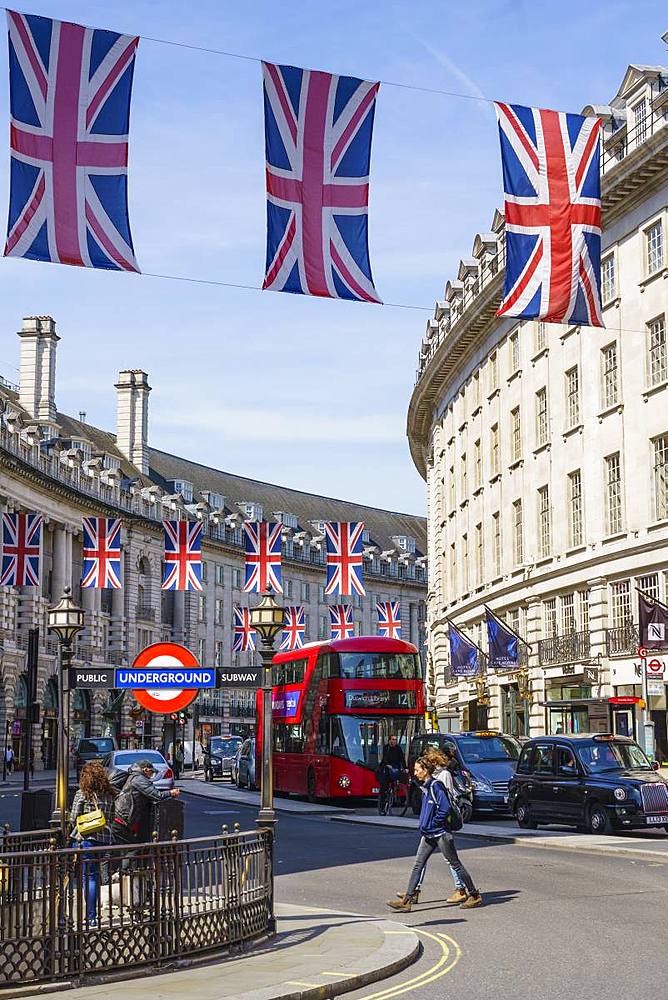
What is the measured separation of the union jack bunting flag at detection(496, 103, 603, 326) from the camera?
21391 millimetres

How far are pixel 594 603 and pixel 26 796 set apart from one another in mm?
27049

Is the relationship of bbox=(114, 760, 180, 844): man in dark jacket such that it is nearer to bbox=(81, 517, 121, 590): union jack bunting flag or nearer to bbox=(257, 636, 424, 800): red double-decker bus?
bbox=(257, 636, 424, 800): red double-decker bus

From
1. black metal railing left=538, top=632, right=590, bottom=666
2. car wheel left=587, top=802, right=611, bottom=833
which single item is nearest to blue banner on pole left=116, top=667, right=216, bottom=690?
car wheel left=587, top=802, right=611, bottom=833

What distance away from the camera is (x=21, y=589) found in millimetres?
84875

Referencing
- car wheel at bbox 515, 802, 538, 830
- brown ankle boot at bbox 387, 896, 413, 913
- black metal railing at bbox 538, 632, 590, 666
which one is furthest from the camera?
black metal railing at bbox 538, 632, 590, 666

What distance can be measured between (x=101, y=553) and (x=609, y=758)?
3283 cm

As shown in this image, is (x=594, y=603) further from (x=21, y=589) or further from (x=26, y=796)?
(x=21, y=589)

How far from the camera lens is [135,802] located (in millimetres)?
15547

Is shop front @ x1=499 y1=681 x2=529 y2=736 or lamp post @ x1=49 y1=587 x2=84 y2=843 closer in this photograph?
lamp post @ x1=49 y1=587 x2=84 y2=843

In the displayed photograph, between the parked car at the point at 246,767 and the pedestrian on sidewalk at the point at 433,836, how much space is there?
120 feet

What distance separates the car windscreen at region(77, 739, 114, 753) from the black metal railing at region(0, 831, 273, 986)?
143 feet

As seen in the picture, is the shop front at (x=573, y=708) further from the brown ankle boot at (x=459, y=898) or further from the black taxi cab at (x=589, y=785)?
the brown ankle boot at (x=459, y=898)

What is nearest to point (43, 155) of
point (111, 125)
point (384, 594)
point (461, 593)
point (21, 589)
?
point (111, 125)

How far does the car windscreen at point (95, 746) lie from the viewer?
56041 millimetres
